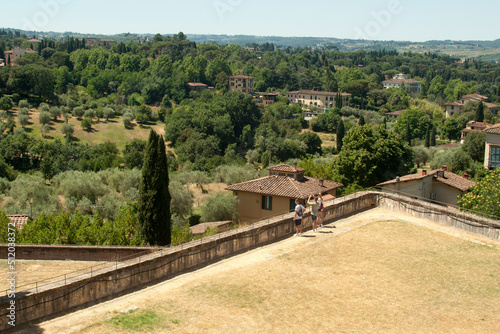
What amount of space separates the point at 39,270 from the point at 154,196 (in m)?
8.04

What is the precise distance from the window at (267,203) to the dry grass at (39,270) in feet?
51.7

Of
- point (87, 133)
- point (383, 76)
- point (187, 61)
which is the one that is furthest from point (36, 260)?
point (383, 76)

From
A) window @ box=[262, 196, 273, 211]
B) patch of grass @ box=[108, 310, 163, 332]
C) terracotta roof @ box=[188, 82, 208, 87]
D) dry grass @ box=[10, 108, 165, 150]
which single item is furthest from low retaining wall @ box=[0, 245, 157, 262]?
terracotta roof @ box=[188, 82, 208, 87]

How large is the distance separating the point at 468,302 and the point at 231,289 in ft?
13.3

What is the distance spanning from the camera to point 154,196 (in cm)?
2039

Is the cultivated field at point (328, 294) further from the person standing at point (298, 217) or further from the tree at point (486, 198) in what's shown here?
the tree at point (486, 198)

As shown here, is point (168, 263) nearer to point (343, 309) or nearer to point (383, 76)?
point (343, 309)

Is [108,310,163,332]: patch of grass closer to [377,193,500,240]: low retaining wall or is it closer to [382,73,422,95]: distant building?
[377,193,500,240]: low retaining wall

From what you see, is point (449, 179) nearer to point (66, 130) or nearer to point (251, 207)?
point (251, 207)

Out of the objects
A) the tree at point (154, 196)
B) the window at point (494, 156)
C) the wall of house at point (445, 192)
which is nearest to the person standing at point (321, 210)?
the tree at point (154, 196)

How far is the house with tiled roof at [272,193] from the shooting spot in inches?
1121

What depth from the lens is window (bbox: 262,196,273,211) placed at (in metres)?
29.1

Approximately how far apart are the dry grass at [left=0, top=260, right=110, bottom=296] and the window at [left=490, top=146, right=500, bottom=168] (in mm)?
32914

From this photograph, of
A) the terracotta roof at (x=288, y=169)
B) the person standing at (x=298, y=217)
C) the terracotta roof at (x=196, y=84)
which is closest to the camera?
the person standing at (x=298, y=217)
